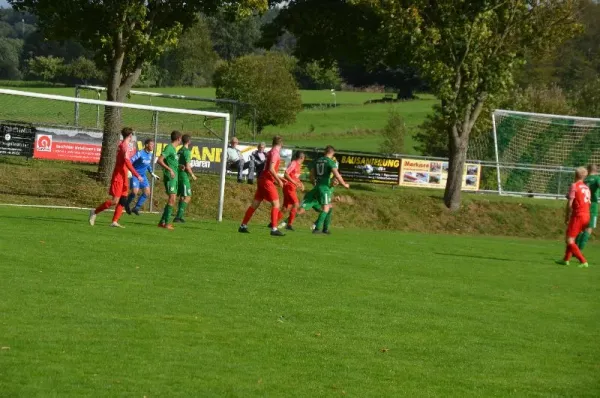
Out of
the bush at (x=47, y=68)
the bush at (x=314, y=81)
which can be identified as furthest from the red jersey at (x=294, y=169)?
the bush at (x=314, y=81)

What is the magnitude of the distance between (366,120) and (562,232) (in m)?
50.2

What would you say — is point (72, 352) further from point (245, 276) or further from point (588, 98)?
point (588, 98)

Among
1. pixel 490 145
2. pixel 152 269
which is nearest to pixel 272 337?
pixel 152 269

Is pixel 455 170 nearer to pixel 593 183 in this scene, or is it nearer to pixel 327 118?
pixel 593 183

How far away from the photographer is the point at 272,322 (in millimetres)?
12555

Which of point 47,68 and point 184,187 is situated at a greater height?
point 47,68

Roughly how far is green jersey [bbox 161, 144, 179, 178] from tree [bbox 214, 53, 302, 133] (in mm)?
48541

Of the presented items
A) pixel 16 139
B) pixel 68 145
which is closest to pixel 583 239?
pixel 16 139

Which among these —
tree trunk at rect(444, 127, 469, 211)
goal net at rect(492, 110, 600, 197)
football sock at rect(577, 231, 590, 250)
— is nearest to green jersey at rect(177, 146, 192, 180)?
football sock at rect(577, 231, 590, 250)

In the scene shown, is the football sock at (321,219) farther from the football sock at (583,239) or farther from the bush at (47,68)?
the bush at (47,68)

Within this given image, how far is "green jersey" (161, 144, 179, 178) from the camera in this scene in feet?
78.7

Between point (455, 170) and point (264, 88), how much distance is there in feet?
115

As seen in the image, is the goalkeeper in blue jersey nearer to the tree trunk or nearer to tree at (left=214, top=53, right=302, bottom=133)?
the tree trunk

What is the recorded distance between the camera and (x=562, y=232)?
135 ft
